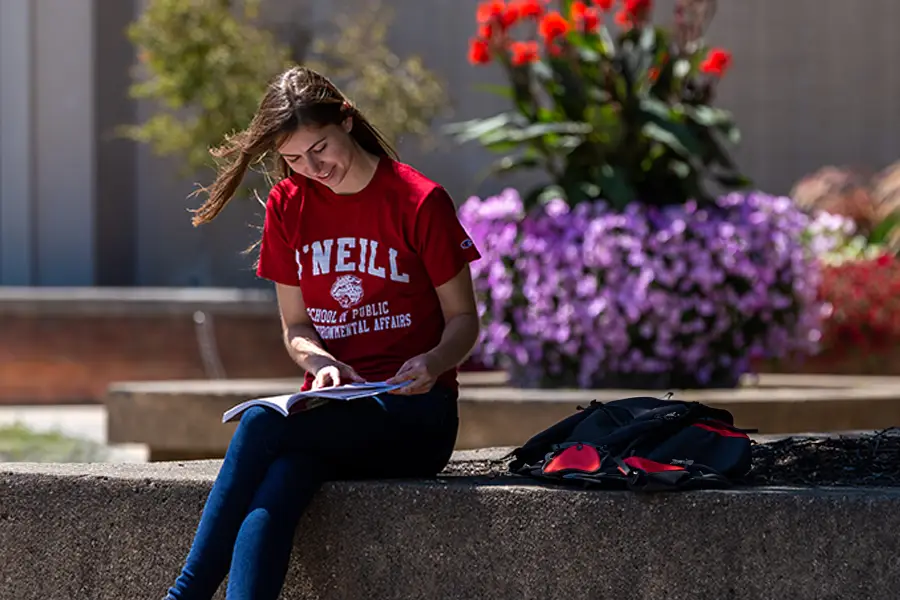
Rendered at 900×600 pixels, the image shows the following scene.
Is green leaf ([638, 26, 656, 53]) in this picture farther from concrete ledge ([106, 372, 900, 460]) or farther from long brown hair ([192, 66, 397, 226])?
long brown hair ([192, 66, 397, 226])

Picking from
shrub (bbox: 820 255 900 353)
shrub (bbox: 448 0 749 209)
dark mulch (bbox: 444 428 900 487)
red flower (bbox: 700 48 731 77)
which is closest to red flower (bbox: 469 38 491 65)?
shrub (bbox: 448 0 749 209)

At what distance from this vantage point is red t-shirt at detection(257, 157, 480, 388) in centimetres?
356

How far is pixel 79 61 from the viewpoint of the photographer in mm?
18000

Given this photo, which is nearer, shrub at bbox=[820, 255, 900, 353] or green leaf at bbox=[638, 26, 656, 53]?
green leaf at bbox=[638, 26, 656, 53]

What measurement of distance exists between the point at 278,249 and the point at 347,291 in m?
0.24

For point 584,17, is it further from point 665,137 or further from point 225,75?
point 225,75

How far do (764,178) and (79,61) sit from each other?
7.59 metres

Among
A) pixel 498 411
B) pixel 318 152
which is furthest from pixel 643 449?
pixel 498 411

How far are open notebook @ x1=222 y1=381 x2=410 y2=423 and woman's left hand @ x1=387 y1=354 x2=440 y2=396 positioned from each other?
0.04ft

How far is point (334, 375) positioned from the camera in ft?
11.4

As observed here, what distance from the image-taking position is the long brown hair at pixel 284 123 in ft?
11.6

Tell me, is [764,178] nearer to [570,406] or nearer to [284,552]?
[570,406]

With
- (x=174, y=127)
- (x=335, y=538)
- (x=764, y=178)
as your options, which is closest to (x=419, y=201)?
(x=335, y=538)

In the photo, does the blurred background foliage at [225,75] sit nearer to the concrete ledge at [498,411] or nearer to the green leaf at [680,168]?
the green leaf at [680,168]
